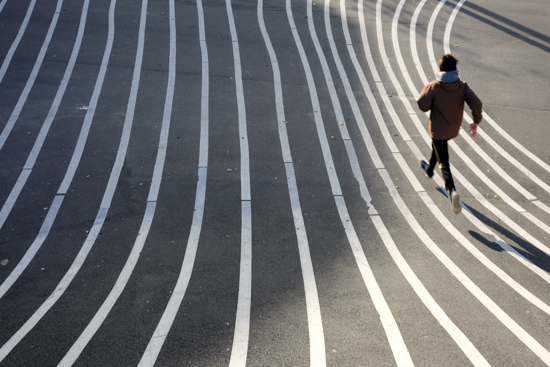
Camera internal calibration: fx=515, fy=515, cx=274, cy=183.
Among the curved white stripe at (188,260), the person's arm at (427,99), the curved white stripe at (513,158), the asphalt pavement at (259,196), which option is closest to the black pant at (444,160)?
the asphalt pavement at (259,196)

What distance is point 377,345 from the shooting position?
526 centimetres

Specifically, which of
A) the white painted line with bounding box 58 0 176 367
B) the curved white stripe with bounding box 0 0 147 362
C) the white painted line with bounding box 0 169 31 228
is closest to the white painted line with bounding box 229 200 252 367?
the white painted line with bounding box 58 0 176 367

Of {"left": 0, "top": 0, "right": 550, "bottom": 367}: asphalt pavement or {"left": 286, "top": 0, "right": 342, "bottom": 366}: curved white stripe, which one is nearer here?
{"left": 286, "top": 0, "right": 342, "bottom": 366}: curved white stripe

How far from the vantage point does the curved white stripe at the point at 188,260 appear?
5160 mm

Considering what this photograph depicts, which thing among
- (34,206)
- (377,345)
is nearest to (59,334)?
(34,206)

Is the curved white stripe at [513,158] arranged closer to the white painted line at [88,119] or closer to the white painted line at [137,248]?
the white painted line at [137,248]

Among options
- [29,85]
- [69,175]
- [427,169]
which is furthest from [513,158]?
[29,85]

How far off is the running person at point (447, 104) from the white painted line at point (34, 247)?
529cm

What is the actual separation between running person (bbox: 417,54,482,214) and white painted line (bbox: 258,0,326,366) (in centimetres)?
215

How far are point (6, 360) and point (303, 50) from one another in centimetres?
883

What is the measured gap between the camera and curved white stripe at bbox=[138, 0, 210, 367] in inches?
203

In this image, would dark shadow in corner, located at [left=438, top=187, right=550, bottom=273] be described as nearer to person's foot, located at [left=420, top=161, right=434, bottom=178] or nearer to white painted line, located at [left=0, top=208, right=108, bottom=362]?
person's foot, located at [left=420, top=161, right=434, bottom=178]

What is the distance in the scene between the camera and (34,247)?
6562 millimetres

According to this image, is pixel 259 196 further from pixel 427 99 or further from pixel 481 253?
pixel 481 253
